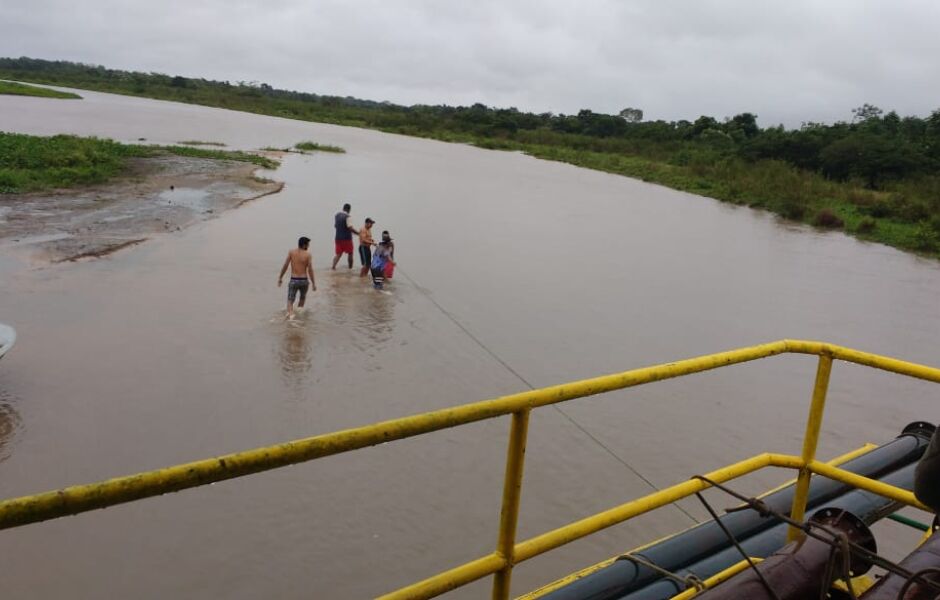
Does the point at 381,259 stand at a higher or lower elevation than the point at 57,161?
lower

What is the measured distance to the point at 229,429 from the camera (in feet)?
23.8

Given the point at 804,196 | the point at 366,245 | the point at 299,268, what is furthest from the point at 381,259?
the point at 804,196

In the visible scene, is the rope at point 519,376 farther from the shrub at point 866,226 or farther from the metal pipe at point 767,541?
the shrub at point 866,226

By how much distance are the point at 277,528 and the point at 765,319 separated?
11.1 metres

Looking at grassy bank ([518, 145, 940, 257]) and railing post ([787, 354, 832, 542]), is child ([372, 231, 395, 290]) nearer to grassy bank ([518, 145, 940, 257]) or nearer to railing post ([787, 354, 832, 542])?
railing post ([787, 354, 832, 542])

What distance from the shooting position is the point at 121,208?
64.4 feet

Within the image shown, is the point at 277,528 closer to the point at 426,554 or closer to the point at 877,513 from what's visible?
the point at 426,554

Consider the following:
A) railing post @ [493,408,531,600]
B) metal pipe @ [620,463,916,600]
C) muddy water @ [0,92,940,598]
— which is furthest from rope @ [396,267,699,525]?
railing post @ [493,408,531,600]

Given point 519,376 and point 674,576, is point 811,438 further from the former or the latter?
point 519,376

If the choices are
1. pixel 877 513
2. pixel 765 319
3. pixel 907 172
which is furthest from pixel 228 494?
pixel 907 172

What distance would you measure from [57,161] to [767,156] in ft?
126

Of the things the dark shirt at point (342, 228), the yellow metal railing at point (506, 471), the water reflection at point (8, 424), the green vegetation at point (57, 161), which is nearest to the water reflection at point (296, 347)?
the water reflection at point (8, 424)

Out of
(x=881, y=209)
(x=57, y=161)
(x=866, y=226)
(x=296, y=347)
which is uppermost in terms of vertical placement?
(x=881, y=209)

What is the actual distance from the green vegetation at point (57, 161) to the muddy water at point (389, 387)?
7153 millimetres
